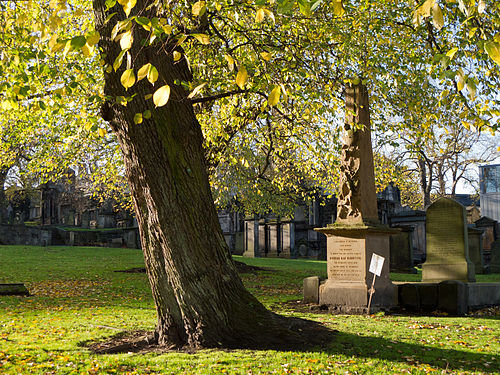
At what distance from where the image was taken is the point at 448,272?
14719 millimetres

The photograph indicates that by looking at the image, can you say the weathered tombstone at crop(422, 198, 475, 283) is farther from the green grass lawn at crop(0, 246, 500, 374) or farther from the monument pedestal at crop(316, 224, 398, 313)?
the monument pedestal at crop(316, 224, 398, 313)

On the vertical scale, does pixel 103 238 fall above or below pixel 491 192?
below

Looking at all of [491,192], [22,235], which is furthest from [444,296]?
[491,192]

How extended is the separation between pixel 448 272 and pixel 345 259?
5271 mm

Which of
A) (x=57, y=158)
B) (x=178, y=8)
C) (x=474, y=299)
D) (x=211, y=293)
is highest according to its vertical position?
(x=178, y=8)

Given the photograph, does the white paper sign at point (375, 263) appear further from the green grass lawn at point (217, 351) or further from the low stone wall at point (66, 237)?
the low stone wall at point (66, 237)

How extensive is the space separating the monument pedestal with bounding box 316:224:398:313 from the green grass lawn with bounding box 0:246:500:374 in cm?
74

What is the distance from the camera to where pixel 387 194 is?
136ft

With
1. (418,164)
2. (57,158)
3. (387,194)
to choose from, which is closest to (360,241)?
(57,158)

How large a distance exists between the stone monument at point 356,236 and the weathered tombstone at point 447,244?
4444 mm

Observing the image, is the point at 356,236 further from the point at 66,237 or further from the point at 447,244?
the point at 66,237

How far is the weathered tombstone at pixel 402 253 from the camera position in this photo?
2312cm

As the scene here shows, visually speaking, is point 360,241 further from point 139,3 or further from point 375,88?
point 139,3

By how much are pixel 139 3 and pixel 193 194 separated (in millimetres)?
2519
